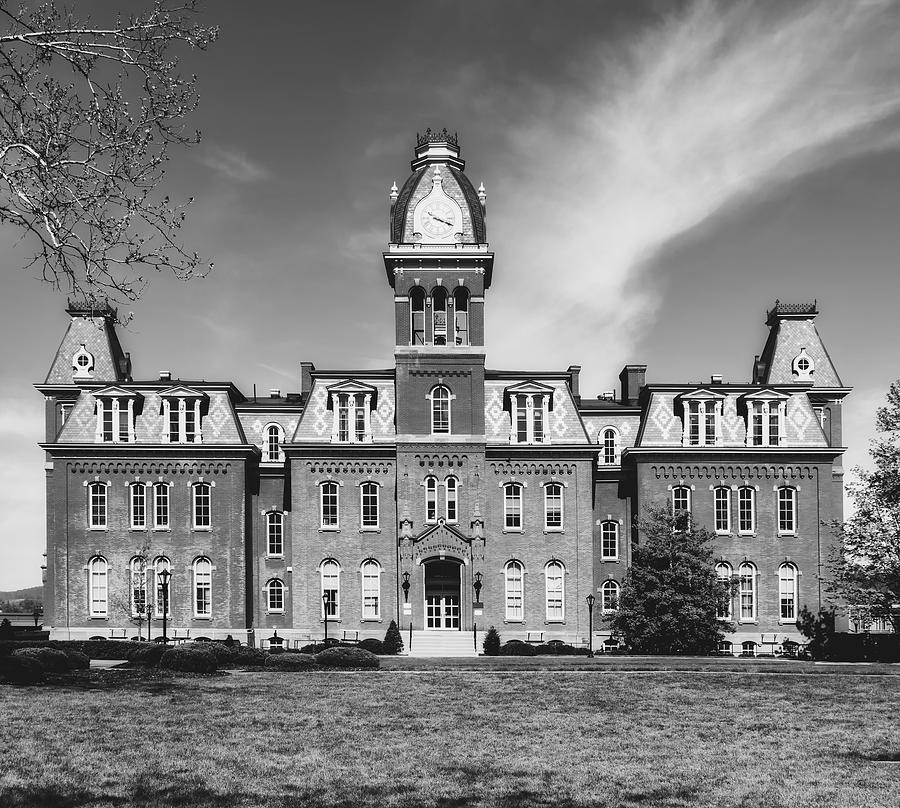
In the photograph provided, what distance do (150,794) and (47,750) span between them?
3.18 m

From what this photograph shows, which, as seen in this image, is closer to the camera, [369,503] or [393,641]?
[393,641]

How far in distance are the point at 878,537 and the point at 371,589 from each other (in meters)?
24.1

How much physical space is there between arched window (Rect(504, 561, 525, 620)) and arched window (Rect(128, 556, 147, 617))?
18070mm

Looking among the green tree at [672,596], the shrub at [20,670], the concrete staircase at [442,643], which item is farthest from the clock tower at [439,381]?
the shrub at [20,670]

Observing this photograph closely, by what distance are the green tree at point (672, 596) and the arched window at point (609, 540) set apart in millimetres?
5986

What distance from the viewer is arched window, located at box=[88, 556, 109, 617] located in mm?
47312

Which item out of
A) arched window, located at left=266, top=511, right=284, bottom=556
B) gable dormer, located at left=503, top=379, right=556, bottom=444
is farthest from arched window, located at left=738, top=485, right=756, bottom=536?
arched window, located at left=266, top=511, right=284, bottom=556

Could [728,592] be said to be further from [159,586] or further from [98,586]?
[98,586]

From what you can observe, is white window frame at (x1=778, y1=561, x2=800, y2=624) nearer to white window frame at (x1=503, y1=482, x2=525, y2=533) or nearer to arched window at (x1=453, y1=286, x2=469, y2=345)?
white window frame at (x1=503, y1=482, x2=525, y2=533)

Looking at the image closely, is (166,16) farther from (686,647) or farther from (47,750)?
(686,647)

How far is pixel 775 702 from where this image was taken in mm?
23547

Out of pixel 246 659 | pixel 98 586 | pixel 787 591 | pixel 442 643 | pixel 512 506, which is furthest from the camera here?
pixel 512 506

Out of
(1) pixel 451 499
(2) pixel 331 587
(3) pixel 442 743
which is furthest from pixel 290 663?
(1) pixel 451 499

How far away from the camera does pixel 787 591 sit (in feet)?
158
